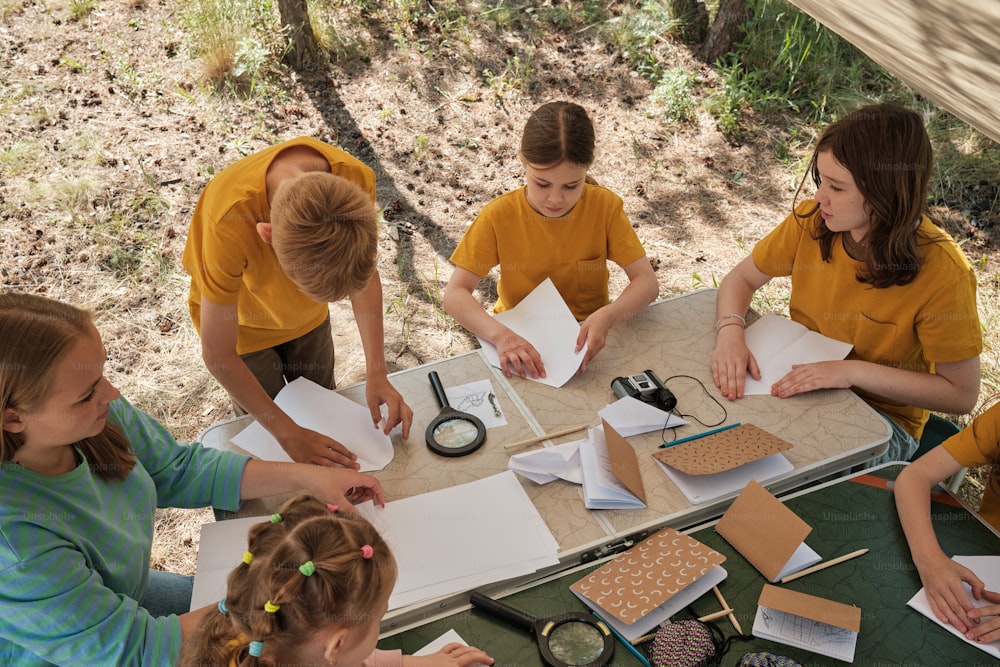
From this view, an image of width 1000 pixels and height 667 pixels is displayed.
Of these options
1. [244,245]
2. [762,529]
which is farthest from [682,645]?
[244,245]

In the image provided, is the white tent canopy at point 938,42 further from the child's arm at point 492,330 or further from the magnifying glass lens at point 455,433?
the magnifying glass lens at point 455,433

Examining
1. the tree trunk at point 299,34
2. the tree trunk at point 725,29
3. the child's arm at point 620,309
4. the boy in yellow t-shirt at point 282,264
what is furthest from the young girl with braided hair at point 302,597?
the tree trunk at point 725,29

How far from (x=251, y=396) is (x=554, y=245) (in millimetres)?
1076

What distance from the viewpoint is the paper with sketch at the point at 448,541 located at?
157 cm

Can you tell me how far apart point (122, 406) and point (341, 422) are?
0.51 m

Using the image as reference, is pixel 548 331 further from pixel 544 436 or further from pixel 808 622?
pixel 808 622

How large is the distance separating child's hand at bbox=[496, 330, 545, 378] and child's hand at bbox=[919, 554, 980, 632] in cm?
101

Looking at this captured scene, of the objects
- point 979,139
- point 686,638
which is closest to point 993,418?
point 686,638

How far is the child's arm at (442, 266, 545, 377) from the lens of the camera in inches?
83.7

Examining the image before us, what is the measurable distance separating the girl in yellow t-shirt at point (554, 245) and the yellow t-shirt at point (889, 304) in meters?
0.42

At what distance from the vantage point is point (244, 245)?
Answer: 1826 millimetres

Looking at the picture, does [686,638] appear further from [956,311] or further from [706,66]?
[706,66]

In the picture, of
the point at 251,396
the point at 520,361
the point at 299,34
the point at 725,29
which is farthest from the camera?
the point at 725,29

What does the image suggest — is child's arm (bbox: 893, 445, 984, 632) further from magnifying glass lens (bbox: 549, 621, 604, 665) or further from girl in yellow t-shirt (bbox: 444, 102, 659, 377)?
girl in yellow t-shirt (bbox: 444, 102, 659, 377)
